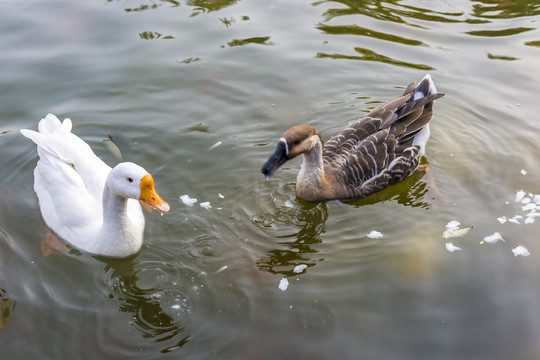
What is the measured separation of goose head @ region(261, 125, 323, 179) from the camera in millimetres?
5895

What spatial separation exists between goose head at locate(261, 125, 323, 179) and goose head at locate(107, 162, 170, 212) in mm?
1288

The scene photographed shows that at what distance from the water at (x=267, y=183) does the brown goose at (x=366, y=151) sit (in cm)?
21

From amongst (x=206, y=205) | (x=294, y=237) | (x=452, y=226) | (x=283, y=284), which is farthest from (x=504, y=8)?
(x=283, y=284)

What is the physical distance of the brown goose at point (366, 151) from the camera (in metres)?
6.24

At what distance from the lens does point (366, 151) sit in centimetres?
657

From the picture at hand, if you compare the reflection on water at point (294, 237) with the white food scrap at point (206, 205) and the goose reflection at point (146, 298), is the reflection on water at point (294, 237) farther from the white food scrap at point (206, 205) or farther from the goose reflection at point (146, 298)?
the goose reflection at point (146, 298)

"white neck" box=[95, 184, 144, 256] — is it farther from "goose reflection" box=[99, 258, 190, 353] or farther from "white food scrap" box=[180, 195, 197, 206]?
"white food scrap" box=[180, 195, 197, 206]

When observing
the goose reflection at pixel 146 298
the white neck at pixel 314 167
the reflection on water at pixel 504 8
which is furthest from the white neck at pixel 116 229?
the reflection on water at pixel 504 8

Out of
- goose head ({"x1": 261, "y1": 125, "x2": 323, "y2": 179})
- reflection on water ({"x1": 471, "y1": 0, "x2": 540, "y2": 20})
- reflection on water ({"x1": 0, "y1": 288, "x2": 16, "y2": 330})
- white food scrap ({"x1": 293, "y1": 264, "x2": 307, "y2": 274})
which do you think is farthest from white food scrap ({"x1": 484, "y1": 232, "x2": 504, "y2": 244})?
reflection on water ({"x1": 471, "y1": 0, "x2": 540, "y2": 20})

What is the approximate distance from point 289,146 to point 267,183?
2.65 feet

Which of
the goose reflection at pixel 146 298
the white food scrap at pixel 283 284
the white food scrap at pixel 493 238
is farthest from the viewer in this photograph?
the white food scrap at pixel 493 238

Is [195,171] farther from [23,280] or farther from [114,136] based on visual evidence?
[23,280]

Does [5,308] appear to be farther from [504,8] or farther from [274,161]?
[504,8]

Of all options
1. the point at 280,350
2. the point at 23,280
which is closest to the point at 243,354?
the point at 280,350
